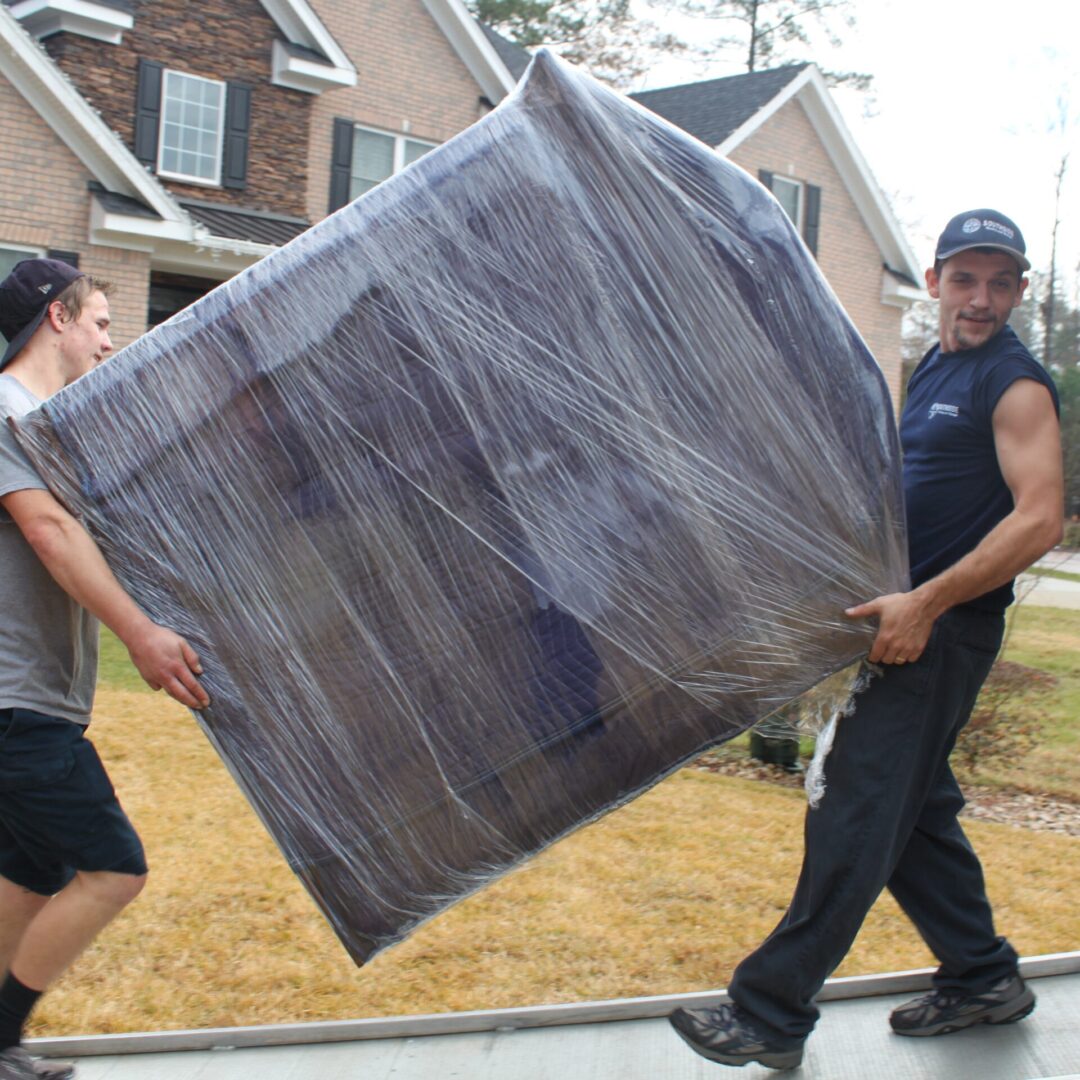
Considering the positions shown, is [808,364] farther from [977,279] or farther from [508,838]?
[508,838]

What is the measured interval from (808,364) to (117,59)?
13469 millimetres

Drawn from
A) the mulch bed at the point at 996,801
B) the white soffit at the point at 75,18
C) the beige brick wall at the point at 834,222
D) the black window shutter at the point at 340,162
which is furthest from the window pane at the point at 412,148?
the mulch bed at the point at 996,801

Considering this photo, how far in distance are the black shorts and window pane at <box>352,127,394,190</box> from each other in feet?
46.8

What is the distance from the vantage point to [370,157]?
16344 millimetres

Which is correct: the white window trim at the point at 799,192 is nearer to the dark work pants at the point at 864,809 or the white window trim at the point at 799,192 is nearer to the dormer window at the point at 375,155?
the dormer window at the point at 375,155

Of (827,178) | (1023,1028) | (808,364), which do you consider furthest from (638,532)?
(827,178)

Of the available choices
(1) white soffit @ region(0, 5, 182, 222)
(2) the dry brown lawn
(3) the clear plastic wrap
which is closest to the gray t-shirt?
(3) the clear plastic wrap

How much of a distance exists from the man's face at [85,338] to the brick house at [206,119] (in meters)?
10.3

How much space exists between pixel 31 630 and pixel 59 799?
0.36 metres

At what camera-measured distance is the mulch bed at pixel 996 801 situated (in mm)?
5891

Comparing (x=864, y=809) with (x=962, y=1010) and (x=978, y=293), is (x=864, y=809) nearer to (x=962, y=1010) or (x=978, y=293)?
(x=962, y=1010)

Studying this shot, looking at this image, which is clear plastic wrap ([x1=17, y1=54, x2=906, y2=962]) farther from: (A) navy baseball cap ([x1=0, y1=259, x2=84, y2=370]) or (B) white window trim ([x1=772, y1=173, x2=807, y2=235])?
(B) white window trim ([x1=772, y1=173, x2=807, y2=235])

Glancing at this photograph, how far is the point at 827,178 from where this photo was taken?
20781 mm

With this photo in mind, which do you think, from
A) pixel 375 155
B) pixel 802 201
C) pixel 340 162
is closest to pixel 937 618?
pixel 340 162
